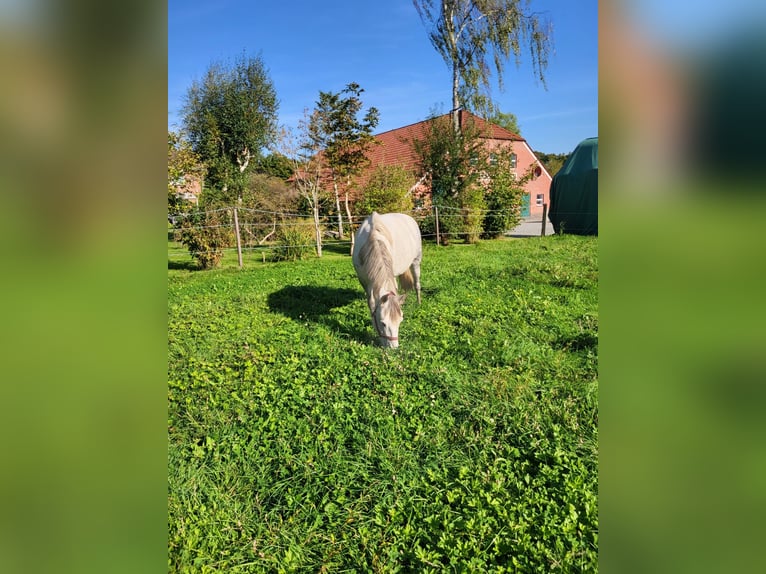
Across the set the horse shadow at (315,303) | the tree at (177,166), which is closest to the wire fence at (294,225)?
the tree at (177,166)

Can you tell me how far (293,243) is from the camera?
40.7 feet

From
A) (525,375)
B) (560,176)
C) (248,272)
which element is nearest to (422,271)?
(248,272)

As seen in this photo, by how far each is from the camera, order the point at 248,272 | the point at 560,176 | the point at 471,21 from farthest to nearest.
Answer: the point at 560,176 < the point at 471,21 < the point at 248,272

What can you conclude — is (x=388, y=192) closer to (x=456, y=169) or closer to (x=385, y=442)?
(x=456, y=169)

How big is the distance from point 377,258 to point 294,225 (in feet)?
28.1

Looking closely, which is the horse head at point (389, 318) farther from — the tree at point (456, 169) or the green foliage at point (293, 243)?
the tree at point (456, 169)

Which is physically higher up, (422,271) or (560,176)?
(560,176)

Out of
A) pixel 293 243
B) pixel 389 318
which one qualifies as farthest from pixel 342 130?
pixel 389 318

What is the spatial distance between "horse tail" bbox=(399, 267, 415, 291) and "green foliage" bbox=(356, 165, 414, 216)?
26.8 ft
